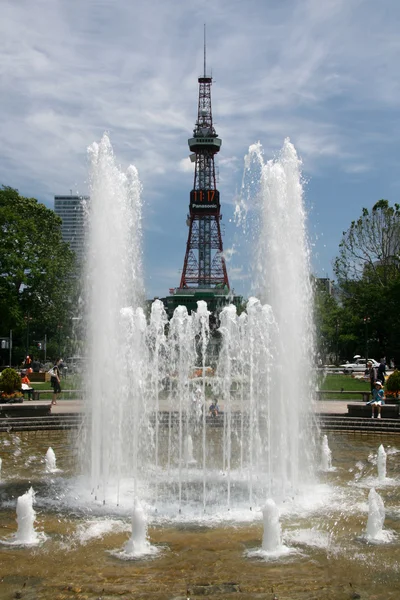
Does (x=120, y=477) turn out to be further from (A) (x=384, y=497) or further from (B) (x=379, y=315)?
(B) (x=379, y=315)

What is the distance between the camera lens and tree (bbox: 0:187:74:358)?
3350 cm

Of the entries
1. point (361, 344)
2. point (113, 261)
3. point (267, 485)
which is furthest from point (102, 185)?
point (361, 344)

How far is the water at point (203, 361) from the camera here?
1028 cm

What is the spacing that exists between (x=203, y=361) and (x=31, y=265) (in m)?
26.7

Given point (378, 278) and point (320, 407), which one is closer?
point (320, 407)

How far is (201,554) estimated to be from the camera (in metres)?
6.85

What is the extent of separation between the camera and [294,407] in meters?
10.8

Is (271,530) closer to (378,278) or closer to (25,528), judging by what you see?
(25,528)

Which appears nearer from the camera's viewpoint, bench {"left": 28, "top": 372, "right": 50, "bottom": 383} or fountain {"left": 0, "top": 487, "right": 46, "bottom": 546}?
fountain {"left": 0, "top": 487, "right": 46, "bottom": 546}

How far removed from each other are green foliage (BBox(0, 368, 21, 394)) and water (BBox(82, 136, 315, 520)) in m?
8.87

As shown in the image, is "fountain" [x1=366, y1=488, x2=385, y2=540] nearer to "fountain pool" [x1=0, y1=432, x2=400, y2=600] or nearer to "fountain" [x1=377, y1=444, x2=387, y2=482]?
"fountain pool" [x1=0, y1=432, x2=400, y2=600]

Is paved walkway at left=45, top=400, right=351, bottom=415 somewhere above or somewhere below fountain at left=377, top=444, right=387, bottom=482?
above

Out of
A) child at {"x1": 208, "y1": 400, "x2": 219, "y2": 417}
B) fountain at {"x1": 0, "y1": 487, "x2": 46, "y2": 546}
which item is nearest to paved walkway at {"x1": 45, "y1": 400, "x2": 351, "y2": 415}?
child at {"x1": 208, "y1": 400, "x2": 219, "y2": 417}

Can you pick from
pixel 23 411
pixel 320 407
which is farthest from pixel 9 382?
pixel 320 407
